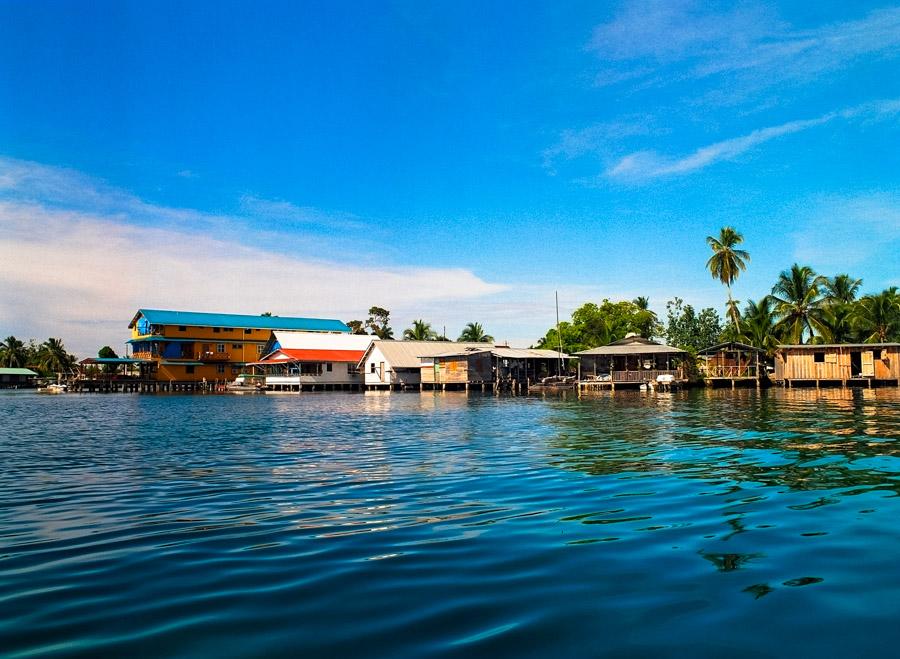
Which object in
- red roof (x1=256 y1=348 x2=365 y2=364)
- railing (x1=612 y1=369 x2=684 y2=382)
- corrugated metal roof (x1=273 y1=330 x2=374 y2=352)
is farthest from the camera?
corrugated metal roof (x1=273 y1=330 x2=374 y2=352)

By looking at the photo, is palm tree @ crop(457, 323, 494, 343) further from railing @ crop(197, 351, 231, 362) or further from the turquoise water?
the turquoise water

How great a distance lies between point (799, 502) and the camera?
9664mm

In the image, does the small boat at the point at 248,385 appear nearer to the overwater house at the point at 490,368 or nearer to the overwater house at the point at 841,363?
the overwater house at the point at 490,368

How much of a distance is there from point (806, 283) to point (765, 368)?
28.9 feet

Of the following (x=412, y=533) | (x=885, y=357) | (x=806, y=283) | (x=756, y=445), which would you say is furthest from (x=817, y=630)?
(x=806, y=283)

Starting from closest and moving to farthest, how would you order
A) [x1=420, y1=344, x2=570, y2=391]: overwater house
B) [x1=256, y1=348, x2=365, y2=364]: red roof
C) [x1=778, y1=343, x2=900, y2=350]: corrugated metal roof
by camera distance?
[x1=778, y1=343, x2=900, y2=350]: corrugated metal roof, [x1=420, y1=344, x2=570, y2=391]: overwater house, [x1=256, y1=348, x2=365, y2=364]: red roof

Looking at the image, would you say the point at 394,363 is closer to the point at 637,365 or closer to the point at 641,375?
the point at 637,365

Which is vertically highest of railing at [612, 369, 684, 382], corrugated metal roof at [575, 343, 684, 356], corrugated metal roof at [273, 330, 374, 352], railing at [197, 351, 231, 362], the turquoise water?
corrugated metal roof at [273, 330, 374, 352]

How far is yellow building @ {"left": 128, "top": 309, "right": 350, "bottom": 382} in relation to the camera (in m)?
86.9

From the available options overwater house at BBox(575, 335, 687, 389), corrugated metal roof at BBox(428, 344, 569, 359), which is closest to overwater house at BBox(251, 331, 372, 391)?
corrugated metal roof at BBox(428, 344, 569, 359)

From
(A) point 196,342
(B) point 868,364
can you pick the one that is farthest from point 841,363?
(A) point 196,342

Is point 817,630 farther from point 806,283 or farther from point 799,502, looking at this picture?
point 806,283

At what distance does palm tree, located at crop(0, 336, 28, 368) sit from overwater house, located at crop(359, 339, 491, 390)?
7700 cm

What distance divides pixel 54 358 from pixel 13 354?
843cm
